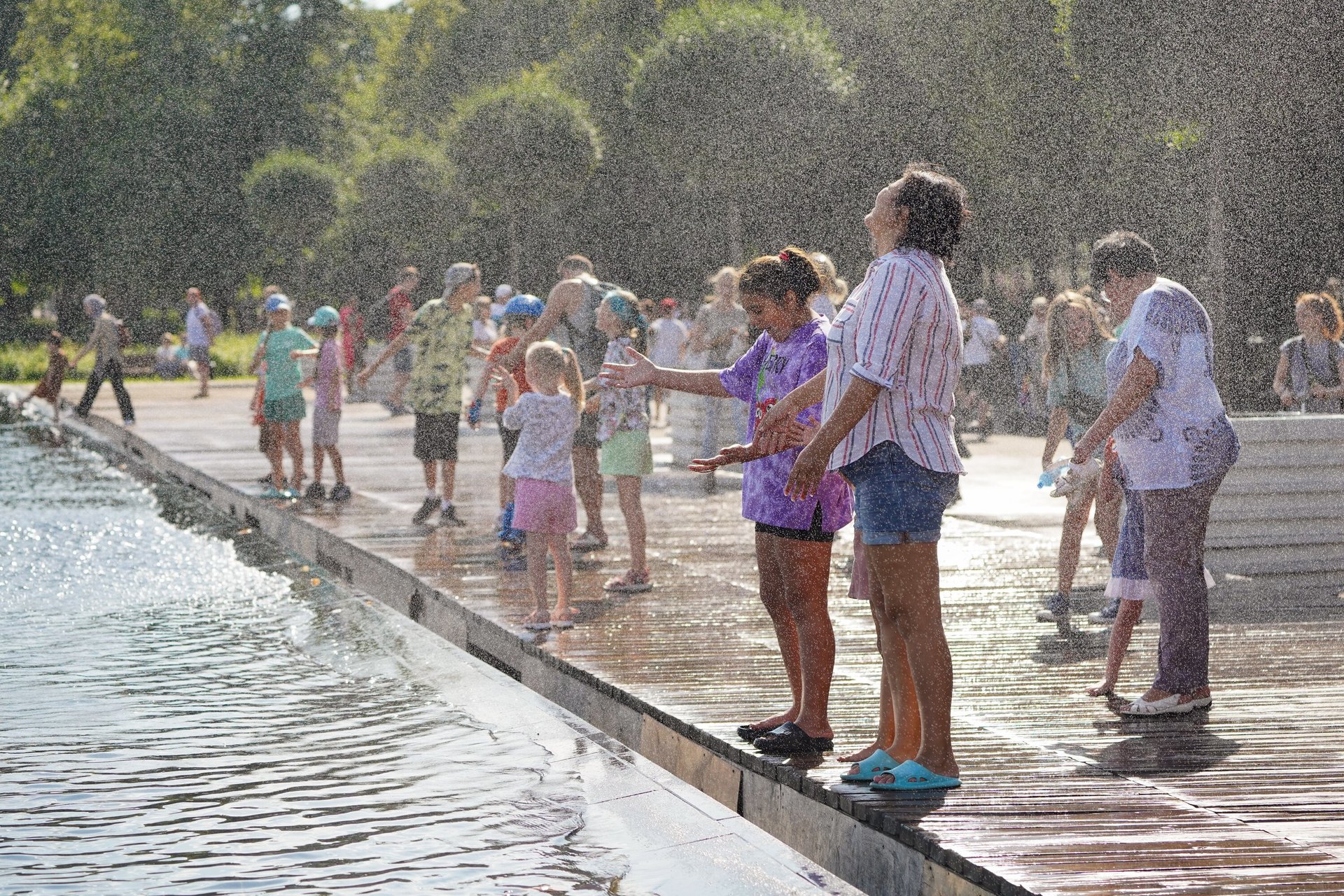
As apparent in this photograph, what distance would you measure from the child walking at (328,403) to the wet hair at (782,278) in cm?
849

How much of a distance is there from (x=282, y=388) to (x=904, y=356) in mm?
10188

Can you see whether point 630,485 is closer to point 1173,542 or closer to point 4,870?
point 1173,542

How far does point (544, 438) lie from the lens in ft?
27.4

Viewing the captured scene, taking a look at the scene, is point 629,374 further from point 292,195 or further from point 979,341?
point 292,195

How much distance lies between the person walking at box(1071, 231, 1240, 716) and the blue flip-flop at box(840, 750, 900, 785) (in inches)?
55.3

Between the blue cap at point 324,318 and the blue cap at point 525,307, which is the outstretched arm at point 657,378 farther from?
the blue cap at point 324,318

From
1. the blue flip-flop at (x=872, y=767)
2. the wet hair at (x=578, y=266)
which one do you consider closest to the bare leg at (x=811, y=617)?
Result: the blue flip-flop at (x=872, y=767)

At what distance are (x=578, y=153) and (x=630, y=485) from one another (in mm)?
19145

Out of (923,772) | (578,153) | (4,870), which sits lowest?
(4,870)

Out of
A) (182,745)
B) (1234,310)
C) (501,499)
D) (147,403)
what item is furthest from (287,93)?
(182,745)

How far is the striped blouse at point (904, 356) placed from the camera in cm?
487

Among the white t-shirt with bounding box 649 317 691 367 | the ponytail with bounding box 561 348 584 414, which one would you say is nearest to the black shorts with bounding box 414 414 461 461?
the ponytail with bounding box 561 348 584 414

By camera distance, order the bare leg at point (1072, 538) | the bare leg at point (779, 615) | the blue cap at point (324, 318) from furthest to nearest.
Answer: the blue cap at point (324, 318) < the bare leg at point (1072, 538) < the bare leg at point (779, 615)

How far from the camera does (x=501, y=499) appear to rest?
11289 mm
